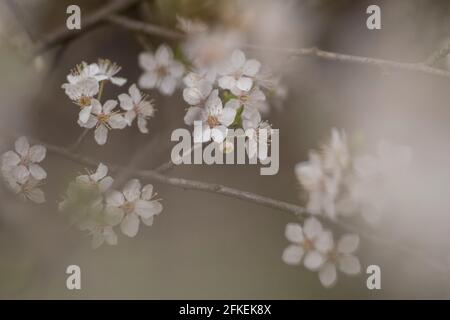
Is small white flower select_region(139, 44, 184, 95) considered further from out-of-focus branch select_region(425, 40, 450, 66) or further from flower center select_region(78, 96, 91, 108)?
out-of-focus branch select_region(425, 40, 450, 66)

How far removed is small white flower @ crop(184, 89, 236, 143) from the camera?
3.12 feet

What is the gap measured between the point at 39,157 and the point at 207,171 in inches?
11.8

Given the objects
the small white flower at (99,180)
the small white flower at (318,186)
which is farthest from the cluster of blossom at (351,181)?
the small white flower at (99,180)

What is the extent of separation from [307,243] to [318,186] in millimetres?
108

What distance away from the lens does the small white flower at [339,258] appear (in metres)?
1.04

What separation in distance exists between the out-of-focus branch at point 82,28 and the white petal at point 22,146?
24 cm

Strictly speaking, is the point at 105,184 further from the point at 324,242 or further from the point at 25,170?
the point at 324,242

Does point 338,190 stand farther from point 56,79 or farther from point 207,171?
point 56,79

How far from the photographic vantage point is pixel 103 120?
3.24 feet

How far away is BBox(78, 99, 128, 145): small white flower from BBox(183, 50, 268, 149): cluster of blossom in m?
0.12

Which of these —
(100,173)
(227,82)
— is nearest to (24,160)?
(100,173)

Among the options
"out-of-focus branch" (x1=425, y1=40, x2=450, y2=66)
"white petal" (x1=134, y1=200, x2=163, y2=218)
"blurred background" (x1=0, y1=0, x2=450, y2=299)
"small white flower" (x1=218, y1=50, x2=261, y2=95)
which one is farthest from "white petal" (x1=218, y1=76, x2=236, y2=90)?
"out-of-focus branch" (x1=425, y1=40, x2=450, y2=66)

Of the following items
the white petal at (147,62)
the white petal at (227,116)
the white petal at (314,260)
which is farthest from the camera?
the white petal at (147,62)

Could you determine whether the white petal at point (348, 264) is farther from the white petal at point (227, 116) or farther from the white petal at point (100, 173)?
the white petal at point (100, 173)
